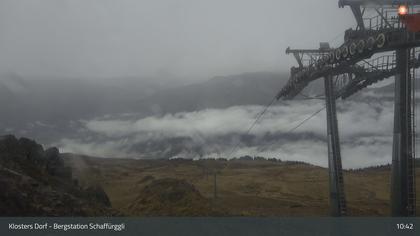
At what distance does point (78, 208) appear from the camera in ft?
62.1

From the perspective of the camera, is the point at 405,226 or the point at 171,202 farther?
the point at 171,202

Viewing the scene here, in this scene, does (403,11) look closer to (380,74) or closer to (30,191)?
(380,74)

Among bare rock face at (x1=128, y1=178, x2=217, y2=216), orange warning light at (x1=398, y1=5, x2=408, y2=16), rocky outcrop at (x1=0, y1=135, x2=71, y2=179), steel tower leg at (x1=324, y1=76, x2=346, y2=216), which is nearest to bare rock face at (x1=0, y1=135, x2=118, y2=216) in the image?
rocky outcrop at (x1=0, y1=135, x2=71, y2=179)

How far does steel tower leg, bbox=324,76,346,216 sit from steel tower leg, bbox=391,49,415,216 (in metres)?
5.35

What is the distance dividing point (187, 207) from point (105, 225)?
1153 cm

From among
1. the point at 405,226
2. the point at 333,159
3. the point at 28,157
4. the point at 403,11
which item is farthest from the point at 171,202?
the point at 403,11

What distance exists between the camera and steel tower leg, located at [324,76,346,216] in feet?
79.0

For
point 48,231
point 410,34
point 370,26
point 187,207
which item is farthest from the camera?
point 187,207

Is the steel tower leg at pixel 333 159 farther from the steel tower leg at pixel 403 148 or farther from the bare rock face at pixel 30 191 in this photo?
the bare rock face at pixel 30 191

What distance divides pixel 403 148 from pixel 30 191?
1592 centimetres

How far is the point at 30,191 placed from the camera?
17.8 meters

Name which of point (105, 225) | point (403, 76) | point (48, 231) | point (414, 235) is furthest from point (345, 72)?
point (48, 231)

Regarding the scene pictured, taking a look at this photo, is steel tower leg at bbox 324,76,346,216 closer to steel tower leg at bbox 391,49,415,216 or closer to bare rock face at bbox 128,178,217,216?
steel tower leg at bbox 391,49,415,216

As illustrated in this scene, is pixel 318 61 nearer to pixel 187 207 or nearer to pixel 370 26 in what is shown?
pixel 370 26
